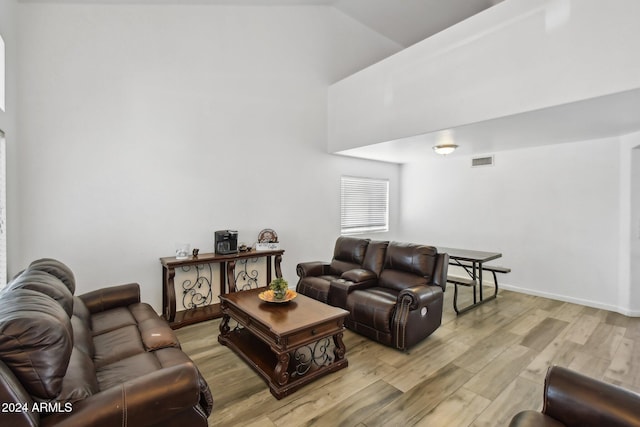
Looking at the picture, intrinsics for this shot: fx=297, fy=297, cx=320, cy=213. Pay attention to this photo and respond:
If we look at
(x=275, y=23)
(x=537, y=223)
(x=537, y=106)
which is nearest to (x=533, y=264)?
(x=537, y=223)

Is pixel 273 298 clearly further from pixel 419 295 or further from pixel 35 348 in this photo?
pixel 35 348

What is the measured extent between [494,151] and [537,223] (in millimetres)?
1375

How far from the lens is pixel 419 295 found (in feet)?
9.59

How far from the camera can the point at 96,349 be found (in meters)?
2.07

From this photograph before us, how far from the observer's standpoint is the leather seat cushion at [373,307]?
3016 mm

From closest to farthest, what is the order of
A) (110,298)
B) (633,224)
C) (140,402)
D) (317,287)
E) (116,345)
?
(140,402)
(116,345)
(110,298)
(317,287)
(633,224)

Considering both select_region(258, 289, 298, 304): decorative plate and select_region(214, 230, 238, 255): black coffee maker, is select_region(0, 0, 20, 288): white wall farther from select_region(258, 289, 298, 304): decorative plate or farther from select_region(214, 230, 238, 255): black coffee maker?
select_region(258, 289, 298, 304): decorative plate

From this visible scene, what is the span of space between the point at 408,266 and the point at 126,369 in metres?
2.84

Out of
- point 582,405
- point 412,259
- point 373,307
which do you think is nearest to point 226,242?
point 373,307

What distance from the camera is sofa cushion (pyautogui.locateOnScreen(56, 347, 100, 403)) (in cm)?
132

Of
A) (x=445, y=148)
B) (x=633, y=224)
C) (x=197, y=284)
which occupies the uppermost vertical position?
(x=445, y=148)

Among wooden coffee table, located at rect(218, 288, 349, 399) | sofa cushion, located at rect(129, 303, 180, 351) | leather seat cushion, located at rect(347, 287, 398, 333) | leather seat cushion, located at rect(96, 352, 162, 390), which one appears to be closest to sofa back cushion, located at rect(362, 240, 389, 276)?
leather seat cushion, located at rect(347, 287, 398, 333)

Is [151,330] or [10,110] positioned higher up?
[10,110]

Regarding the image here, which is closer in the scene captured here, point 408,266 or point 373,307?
point 373,307
